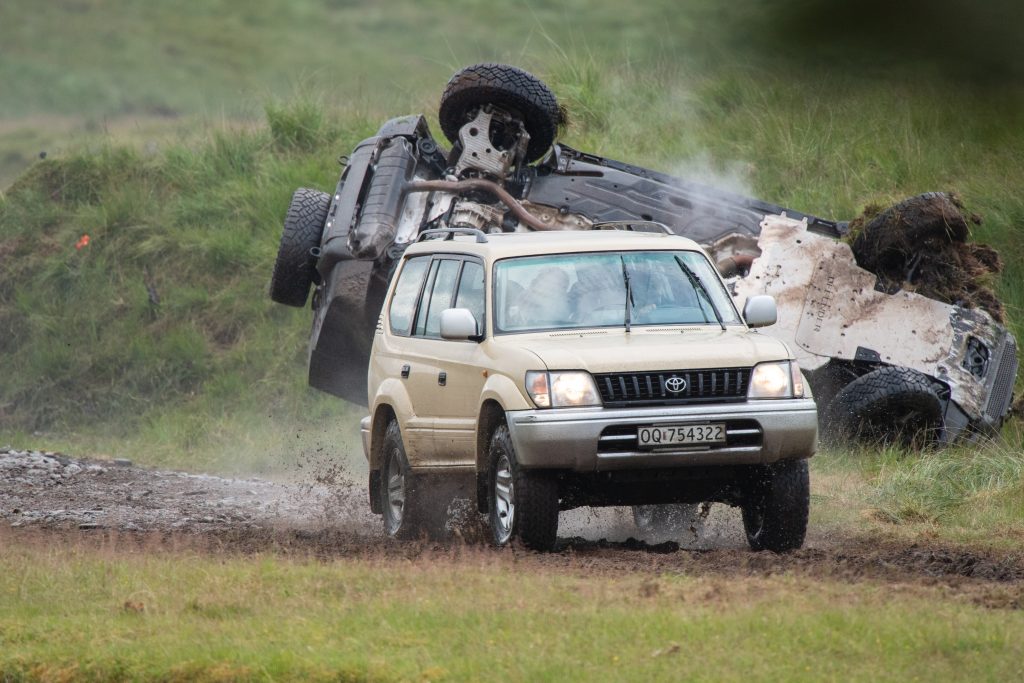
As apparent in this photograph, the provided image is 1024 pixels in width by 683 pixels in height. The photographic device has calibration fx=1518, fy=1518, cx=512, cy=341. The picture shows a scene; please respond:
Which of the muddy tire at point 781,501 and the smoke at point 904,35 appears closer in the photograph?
the smoke at point 904,35

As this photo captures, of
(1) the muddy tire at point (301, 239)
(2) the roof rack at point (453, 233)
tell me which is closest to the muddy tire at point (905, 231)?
(2) the roof rack at point (453, 233)

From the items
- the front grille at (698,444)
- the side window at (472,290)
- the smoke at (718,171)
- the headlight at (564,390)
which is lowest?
the front grille at (698,444)

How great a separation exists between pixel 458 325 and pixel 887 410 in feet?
15.5

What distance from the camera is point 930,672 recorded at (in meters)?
4.69

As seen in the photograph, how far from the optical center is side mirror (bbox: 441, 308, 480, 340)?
7730 millimetres

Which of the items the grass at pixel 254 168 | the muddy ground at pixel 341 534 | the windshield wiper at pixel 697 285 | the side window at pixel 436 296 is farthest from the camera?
the grass at pixel 254 168

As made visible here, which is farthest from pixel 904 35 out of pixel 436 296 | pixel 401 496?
pixel 401 496

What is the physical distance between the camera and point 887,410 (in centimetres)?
1129

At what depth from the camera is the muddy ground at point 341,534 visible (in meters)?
6.77

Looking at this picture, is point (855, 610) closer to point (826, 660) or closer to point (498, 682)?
point (826, 660)

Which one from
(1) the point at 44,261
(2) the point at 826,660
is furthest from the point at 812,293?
(1) the point at 44,261

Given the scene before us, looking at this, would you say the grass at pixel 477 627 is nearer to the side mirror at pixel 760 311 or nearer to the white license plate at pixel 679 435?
the white license plate at pixel 679 435

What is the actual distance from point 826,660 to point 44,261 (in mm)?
18366

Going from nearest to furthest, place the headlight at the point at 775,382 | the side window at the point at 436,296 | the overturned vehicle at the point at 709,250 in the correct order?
the headlight at the point at 775,382 → the side window at the point at 436,296 → the overturned vehicle at the point at 709,250
